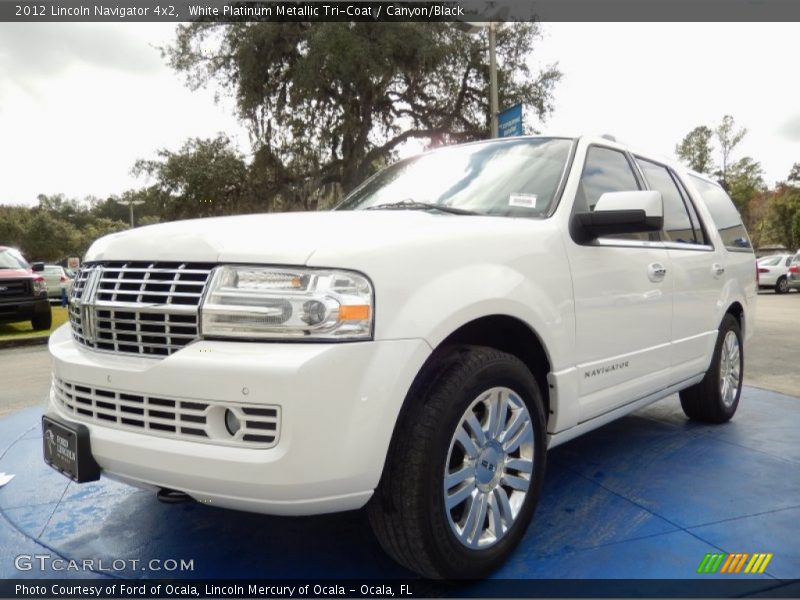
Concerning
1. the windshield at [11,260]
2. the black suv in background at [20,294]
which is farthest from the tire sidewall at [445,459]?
the windshield at [11,260]

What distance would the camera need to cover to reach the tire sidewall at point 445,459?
6.88 ft

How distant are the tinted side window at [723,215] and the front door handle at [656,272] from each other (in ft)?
4.04

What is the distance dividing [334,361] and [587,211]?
1614 millimetres

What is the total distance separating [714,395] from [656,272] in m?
1.42

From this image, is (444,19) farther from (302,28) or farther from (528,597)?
(528,597)

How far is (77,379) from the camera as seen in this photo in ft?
7.50

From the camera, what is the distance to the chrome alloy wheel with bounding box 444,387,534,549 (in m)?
2.25

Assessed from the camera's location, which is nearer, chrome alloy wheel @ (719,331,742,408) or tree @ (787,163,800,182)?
chrome alloy wheel @ (719,331,742,408)

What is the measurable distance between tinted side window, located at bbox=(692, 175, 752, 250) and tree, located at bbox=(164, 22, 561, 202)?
12.7 meters

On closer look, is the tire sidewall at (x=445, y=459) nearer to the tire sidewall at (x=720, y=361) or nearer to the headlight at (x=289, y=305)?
the headlight at (x=289, y=305)

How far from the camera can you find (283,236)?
210 cm

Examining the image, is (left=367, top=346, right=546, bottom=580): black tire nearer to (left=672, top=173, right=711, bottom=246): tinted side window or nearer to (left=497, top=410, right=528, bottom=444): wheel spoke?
(left=497, top=410, right=528, bottom=444): wheel spoke

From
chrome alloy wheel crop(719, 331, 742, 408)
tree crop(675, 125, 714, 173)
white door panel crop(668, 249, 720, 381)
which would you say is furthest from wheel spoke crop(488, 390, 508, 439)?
tree crop(675, 125, 714, 173)

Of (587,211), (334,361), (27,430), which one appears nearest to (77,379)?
(334,361)
